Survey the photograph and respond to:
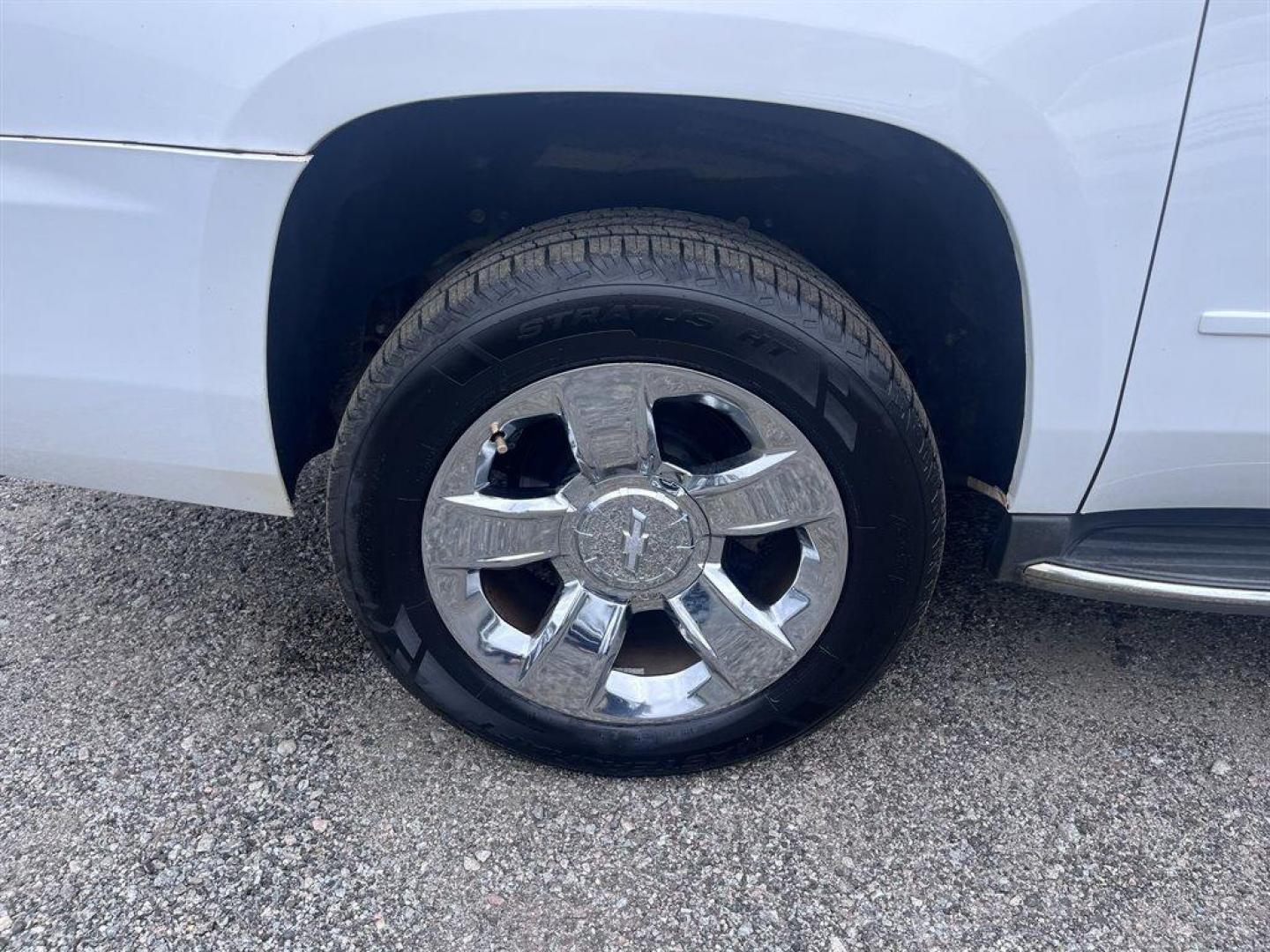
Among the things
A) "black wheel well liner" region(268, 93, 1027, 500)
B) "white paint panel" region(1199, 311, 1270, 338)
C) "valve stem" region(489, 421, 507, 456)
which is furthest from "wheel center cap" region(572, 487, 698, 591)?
"white paint panel" region(1199, 311, 1270, 338)

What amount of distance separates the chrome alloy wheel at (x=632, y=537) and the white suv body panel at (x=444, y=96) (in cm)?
40

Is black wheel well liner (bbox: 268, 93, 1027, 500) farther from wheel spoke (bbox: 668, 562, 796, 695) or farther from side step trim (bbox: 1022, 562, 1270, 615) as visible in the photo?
wheel spoke (bbox: 668, 562, 796, 695)

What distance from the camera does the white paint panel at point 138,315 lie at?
4.86 ft

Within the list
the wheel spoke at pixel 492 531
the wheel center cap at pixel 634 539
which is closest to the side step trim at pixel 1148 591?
the wheel center cap at pixel 634 539

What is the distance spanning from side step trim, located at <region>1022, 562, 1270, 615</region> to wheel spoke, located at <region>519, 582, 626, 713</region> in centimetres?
74

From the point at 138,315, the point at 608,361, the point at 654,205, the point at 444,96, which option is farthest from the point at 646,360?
the point at 138,315

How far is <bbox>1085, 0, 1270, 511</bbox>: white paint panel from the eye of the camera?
52.9 inches

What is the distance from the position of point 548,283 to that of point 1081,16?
0.81m

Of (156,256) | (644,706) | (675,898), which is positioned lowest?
(675,898)

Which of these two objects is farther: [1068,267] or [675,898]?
[675,898]

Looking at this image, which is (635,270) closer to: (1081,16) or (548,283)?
(548,283)

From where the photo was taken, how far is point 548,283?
1.53 m

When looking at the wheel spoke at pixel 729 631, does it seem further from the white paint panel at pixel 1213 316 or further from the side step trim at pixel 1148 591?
the white paint panel at pixel 1213 316

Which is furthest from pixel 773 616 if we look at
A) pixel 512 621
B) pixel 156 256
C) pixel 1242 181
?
pixel 156 256
